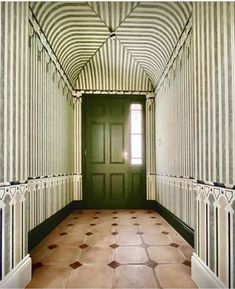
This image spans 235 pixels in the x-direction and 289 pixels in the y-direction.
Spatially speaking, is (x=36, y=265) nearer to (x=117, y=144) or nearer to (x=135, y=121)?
(x=117, y=144)

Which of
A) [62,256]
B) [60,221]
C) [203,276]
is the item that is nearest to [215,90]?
[203,276]

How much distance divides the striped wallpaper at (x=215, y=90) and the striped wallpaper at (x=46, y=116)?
2.17 m

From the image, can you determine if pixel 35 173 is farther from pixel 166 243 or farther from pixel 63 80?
pixel 63 80

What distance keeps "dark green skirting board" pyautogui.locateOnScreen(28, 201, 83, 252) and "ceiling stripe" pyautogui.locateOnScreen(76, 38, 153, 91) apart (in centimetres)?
318

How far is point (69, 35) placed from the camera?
4.23m

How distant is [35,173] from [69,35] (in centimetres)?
252

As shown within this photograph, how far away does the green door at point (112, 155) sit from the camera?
6.23 meters

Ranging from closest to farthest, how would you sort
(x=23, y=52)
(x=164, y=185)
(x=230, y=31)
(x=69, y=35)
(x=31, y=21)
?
(x=230, y=31) < (x=23, y=52) < (x=31, y=21) < (x=69, y=35) < (x=164, y=185)

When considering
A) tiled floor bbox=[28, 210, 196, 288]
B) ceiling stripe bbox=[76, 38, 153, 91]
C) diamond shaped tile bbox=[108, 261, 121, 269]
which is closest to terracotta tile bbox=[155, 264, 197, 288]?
tiled floor bbox=[28, 210, 196, 288]

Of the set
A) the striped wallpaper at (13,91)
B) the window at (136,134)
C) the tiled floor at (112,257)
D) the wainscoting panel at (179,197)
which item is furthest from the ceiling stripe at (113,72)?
the tiled floor at (112,257)

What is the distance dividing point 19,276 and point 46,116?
249 centimetres

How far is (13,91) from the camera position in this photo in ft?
7.26

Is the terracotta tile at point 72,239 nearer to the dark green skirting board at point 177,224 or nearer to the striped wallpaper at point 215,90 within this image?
the dark green skirting board at point 177,224

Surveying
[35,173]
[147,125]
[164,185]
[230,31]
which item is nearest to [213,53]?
[230,31]
